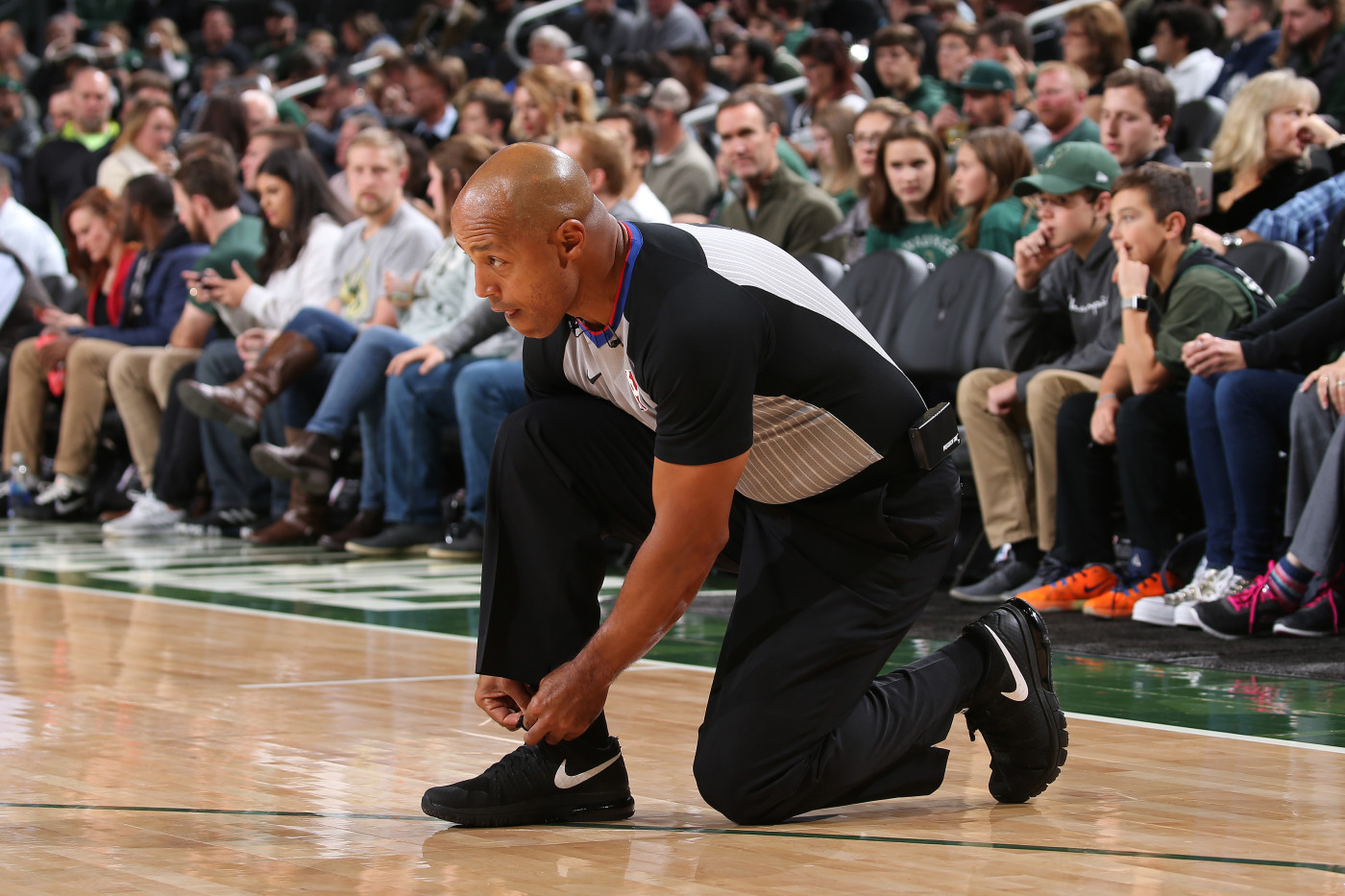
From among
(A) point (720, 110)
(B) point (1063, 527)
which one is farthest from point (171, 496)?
(B) point (1063, 527)

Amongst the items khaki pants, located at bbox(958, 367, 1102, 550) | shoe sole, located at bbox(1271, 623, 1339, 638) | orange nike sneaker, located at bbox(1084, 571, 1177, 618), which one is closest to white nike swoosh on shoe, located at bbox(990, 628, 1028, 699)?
shoe sole, located at bbox(1271, 623, 1339, 638)

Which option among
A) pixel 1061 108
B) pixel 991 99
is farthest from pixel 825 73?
pixel 1061 108

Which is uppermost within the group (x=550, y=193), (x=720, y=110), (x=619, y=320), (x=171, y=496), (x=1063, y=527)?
(x=720, y=110)

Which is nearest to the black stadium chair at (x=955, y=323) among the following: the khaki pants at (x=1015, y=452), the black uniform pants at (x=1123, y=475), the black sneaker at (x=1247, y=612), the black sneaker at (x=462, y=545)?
the khaki pants at (x=1015, y=452)

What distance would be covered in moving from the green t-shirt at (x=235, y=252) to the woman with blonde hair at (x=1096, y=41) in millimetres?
3606

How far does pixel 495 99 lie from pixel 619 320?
6.42 meters

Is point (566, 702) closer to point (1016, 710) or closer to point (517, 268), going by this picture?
point (517, 268)

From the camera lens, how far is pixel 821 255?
5914 millimetres

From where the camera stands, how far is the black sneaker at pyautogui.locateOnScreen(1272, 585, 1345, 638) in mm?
3943

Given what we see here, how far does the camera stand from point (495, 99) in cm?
833

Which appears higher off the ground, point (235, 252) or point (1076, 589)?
point (235, 252)

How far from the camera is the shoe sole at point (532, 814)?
7.15ft

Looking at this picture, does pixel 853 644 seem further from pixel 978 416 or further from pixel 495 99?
pixel 495 99

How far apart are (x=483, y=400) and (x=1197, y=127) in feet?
9.52
